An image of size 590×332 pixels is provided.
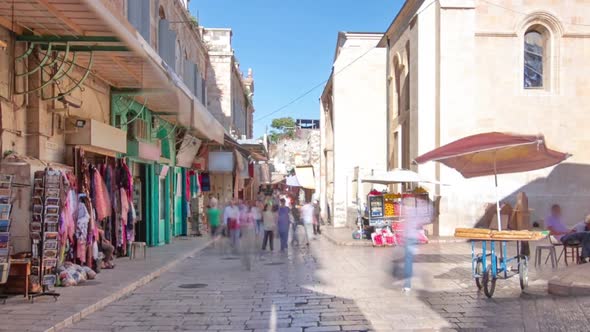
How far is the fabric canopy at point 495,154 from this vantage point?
363 inches

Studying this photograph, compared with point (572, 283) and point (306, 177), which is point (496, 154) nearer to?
point (572, 283)

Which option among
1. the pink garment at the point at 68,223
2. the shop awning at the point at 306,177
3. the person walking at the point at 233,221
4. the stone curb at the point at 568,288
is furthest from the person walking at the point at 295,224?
the shop awning at the point at 306,177

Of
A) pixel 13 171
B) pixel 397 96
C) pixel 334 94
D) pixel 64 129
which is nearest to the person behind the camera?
pixel 13 171

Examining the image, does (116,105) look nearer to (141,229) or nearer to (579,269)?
(141,229)

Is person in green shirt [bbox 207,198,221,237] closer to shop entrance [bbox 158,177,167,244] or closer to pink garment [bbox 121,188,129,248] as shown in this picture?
shop entrance [bbox 158,177,167,244]

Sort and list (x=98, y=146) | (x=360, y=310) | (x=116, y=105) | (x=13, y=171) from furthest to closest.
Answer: (x=116, y=105), (x=98, y=146), (x=13, y=171), (x=360, y=310)

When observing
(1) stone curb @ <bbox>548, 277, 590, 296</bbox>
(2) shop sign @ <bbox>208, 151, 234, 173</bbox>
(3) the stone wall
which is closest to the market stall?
(1) stone curb @ <bbox>548, 277, 590, 296</bbox>

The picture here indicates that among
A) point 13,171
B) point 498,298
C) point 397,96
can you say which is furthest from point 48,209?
point 397,96

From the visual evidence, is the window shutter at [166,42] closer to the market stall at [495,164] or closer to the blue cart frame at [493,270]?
the market stall at [495,164]

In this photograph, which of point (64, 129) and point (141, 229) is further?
point (141, 229)

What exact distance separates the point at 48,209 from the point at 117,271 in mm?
3016

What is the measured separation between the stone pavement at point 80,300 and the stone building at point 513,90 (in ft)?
38.1

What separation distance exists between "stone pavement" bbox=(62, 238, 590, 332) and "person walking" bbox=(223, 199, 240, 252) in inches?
91.5

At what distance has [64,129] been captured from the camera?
35.1 feet
